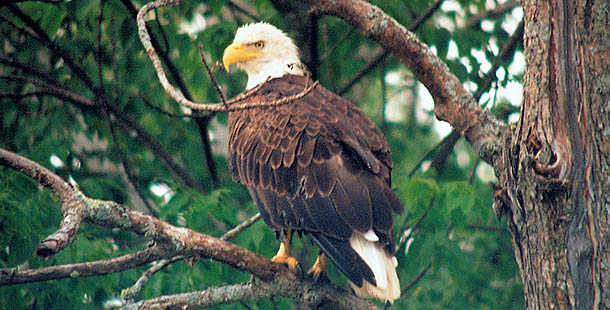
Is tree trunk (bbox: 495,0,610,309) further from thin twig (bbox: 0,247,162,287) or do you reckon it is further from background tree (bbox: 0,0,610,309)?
thin twig (bbox: 0,247,162,287)

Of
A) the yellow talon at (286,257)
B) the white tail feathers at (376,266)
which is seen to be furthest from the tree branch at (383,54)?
the white tail feathers at (376,266)

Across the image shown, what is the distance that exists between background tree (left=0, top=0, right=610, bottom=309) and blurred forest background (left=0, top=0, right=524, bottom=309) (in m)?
0.02

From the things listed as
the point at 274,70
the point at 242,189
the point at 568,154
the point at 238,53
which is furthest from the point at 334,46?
the point at 568,154

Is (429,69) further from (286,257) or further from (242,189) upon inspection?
(242,189)

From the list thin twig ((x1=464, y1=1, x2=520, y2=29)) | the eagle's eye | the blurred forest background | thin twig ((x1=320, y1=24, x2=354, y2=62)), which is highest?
thin twig ((x1=464, y1=1, x2=520, y2=29))

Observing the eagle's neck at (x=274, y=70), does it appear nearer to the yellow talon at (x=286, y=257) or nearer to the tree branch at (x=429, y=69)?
Result: the yellow talon at (x=286, y=257)

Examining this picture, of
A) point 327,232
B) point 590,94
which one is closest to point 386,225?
point 327,232

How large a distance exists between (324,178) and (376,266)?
532 millimetres

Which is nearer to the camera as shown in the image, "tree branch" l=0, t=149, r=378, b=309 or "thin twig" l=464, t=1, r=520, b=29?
"tree branch" l=0, t=149, r=378, b=309

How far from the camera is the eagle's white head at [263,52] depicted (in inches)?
202

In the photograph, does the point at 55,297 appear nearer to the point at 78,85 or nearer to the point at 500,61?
the point at 78,85

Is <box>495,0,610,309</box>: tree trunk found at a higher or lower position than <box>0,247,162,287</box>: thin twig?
higher

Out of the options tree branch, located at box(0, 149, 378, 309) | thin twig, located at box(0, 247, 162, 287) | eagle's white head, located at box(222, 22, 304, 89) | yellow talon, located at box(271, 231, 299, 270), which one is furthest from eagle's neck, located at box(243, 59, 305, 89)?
thin twig, located at box(0, 247, 162, 287)

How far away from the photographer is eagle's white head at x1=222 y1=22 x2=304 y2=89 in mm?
5125
